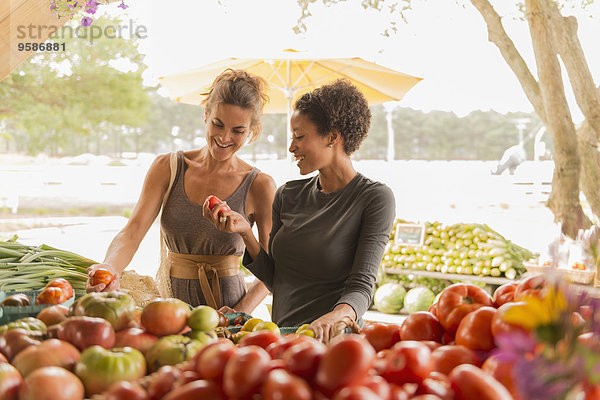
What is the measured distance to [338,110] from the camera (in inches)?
76.0

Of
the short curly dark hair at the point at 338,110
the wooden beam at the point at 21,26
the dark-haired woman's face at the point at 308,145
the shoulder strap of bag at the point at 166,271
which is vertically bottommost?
the shoulder strap of bag at the point at 166,271

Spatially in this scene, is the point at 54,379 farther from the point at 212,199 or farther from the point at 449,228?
the point at 449,228

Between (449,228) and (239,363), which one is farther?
(449,228)

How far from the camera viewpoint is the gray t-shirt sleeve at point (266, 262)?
2051 millimetres

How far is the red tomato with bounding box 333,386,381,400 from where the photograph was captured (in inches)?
25.1

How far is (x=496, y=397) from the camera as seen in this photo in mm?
707

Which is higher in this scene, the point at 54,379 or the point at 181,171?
the point at 181,171

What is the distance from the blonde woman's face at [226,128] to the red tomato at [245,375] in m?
1.49

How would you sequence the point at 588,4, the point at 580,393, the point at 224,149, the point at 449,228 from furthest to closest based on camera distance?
the point at 588,4
the point at 449,228
the point at 224,149
the point at 580,393

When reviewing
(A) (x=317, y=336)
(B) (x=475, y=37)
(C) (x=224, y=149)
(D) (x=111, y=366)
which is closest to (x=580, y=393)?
(D) (x=111, y=366)

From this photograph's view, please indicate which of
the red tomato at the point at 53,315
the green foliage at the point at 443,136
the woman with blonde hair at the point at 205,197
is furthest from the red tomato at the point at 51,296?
the green foliage at the point at 443,136

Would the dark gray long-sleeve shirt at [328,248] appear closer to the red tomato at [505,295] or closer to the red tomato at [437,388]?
the red tomato at [505,295]

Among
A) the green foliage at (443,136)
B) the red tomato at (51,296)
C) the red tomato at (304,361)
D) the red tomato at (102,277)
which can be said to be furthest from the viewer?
the green foliage at (443,136)

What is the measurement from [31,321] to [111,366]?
355 mm
